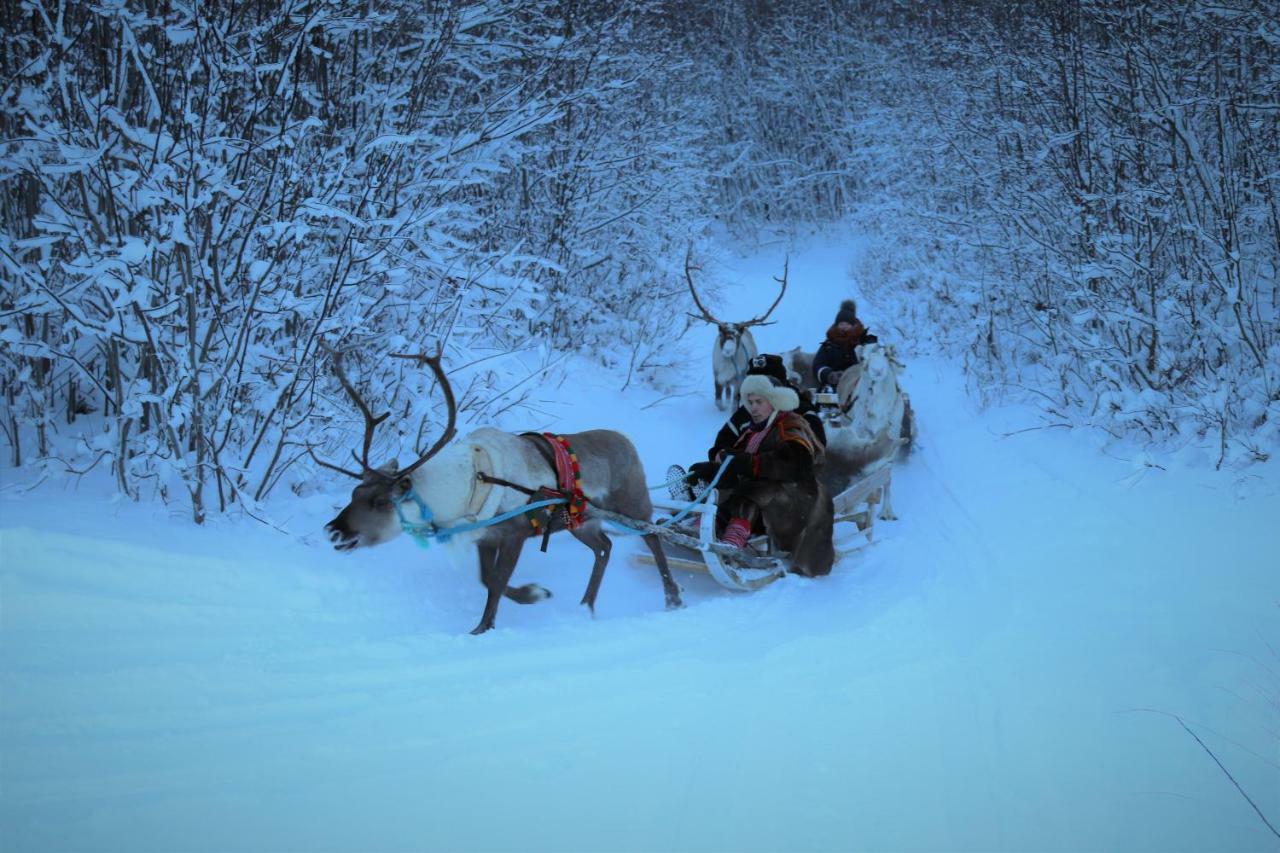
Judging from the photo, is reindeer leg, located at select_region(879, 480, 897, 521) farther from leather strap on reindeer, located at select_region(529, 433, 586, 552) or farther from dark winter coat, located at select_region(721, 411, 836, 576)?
leather strap on reindeer, located at select_region(529, 433, 586, 552)

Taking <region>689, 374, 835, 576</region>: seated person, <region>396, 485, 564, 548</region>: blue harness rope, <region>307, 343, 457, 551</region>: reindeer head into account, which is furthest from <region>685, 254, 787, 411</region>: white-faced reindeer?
<region>307, 343, 457, 551</region>: reindeer head

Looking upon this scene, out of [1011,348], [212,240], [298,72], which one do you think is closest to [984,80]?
[1011,348]

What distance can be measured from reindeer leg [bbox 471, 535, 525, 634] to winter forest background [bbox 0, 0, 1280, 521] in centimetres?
138

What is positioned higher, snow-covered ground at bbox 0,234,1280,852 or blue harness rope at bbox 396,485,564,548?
blue harness rope at bbox 396,485,564,548

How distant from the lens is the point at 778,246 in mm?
24859

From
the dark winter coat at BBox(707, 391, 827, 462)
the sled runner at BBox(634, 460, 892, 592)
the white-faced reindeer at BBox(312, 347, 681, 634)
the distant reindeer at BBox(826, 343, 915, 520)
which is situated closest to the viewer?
the white-faced reindeer at BBox(312, 347, 681, 634)

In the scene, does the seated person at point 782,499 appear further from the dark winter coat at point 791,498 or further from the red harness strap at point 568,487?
the red harness strap at point 568,487

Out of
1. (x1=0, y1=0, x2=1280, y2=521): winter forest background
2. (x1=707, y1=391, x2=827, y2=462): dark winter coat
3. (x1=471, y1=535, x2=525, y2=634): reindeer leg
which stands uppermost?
(x1=0, y1=0, x2=1280, y2=521): winter forest background

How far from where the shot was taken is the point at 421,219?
4961mm

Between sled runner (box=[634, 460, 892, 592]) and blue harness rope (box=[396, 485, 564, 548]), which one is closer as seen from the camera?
blue harness rope (box=[396, 485, 564, 548])

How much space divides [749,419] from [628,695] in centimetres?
342

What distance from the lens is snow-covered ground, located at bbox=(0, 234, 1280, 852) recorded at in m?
2.46

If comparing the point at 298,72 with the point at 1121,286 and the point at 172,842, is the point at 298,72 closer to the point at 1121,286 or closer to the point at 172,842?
the point at 172,842

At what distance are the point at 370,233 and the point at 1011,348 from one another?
27.1 ft
